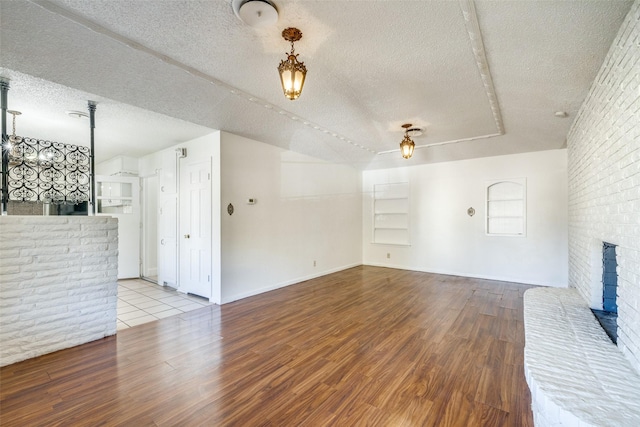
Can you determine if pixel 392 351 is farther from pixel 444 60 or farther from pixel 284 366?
pixel 444 60

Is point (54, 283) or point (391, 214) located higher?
point (391, 214)

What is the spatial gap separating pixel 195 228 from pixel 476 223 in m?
5.89

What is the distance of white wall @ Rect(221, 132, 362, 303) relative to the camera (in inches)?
182

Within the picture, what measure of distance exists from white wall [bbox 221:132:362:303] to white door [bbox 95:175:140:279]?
3.10 m

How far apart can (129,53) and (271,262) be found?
378 cm

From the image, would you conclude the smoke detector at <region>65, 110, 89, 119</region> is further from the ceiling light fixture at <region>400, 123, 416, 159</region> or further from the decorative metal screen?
the ceiling light fixture at <region>400, 123, 416, 159</region>

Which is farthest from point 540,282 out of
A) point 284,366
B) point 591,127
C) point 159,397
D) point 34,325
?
point 34,325

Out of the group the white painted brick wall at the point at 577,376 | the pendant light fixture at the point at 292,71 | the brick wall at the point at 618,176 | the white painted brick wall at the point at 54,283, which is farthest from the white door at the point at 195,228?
the brick wall at the point at 618,176

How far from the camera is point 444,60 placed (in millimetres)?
2553

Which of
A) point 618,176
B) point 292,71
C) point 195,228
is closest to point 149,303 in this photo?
point 195,228

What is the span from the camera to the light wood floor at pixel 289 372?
1.97m

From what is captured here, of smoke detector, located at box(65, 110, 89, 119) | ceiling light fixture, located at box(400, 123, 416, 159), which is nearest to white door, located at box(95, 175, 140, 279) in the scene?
smoke detector, located at box(65, 110, 89, 119)

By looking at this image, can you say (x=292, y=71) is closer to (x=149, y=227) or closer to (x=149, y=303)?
(x=149, y=303)

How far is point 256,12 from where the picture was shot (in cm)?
189
